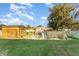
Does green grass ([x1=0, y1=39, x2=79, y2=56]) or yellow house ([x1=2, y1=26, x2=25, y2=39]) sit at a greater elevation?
yellow house ([x1=2, y1=26, x2=25, y2=39])

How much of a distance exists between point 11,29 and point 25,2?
0.25 m

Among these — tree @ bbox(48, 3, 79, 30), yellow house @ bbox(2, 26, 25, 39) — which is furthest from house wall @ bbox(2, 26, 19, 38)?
tree @ bbox(48, 3, 79, 30)

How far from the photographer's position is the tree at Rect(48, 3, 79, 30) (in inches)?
56.8

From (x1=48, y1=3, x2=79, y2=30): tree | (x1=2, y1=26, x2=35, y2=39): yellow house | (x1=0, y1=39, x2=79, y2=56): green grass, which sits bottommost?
(x1=0, y1=39, x2=79, y2=56): green grass

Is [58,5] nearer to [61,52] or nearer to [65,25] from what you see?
[65,25]

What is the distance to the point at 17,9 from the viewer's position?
A: 1.46 metres

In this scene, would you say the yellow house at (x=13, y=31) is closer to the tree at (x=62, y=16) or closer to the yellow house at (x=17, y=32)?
the yellow house at (x=17, y=32)

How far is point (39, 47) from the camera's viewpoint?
4.66 ft

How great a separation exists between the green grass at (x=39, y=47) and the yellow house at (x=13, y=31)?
42mm

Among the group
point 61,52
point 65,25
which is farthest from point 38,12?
point 61,52

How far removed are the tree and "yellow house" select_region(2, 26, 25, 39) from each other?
238 millimetres

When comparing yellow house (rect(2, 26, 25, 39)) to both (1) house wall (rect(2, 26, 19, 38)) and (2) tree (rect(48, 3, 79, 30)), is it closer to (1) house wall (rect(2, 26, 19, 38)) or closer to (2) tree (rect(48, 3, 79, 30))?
(1) house wall (rect(2, 26, 19, 38))

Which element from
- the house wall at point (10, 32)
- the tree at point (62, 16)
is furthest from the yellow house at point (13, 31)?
the tree at point (62, 16)

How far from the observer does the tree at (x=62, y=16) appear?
4.74 ft
